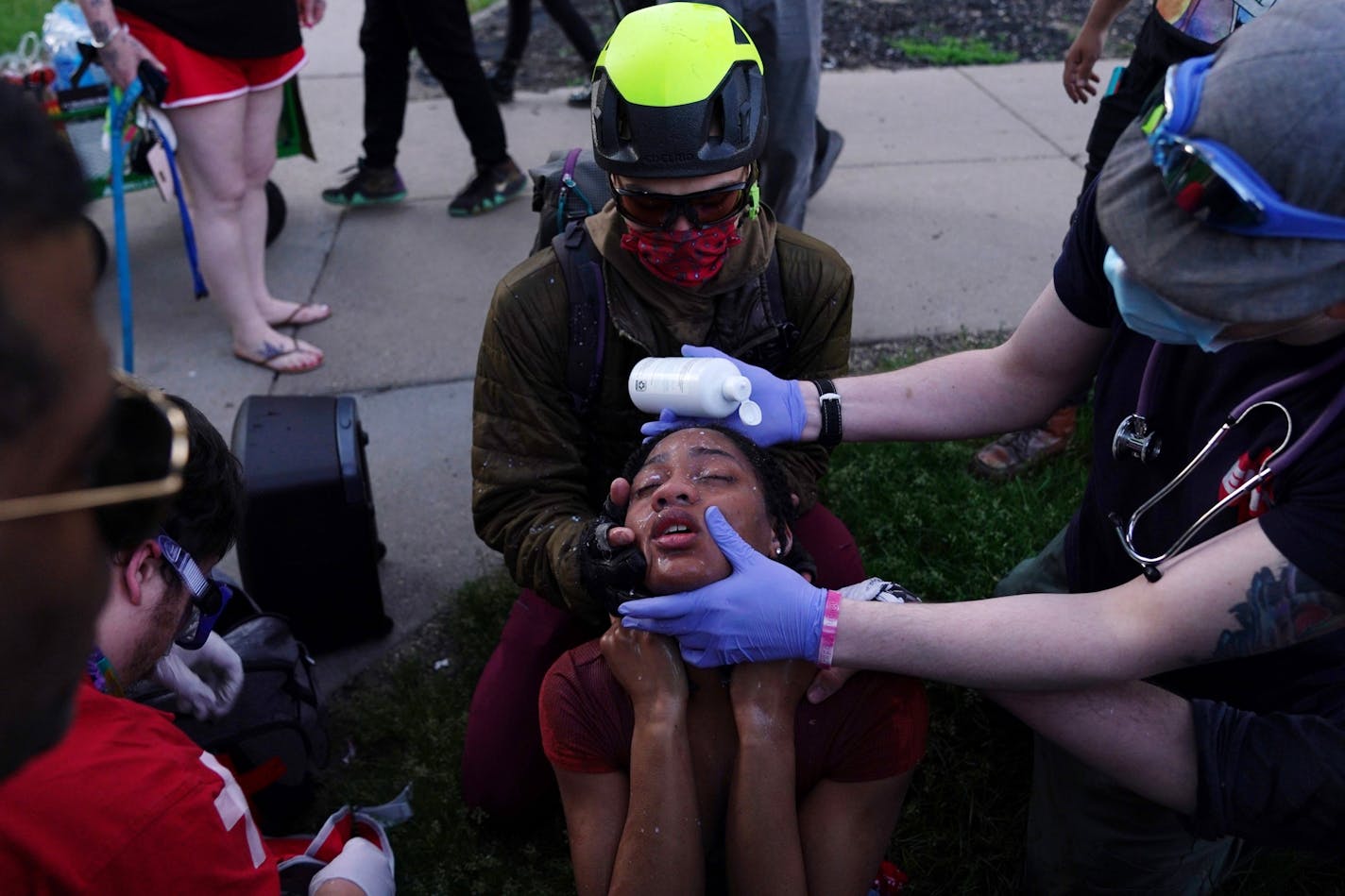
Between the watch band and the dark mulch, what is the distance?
5.45 meters

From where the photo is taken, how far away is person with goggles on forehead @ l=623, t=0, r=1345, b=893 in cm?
160

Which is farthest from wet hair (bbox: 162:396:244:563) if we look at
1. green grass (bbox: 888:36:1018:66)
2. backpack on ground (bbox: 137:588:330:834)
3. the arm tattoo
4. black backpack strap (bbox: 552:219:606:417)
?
green grass (bbox: 888:36:1018:66)

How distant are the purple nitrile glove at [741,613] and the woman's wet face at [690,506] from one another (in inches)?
1.4

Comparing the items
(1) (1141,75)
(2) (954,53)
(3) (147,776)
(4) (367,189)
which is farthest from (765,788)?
(2) (954,53)

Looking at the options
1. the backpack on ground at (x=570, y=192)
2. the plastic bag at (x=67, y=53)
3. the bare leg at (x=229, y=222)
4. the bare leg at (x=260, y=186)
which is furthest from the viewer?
the plastic bag at (x=67, y=53)

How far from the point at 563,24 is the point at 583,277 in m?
4.55

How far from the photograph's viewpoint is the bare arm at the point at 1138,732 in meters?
2.06

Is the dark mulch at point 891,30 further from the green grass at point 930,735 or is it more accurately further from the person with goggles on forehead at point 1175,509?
the person with goggles on forehead at point 1175,509

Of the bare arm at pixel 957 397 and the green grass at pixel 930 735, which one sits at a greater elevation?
the bare arm at pixel 957 397

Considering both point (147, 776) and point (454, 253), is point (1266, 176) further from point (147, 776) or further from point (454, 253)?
point (454, 253)

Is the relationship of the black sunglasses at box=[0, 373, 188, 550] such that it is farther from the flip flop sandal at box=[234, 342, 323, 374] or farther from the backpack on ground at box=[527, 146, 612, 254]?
the flip flop sandal at box=[234, 342, 323, 374]

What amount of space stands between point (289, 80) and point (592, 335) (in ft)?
10.5

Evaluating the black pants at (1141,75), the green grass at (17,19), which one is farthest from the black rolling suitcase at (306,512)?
the green grass at (17,19)

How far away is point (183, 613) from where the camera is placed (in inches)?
83.8
